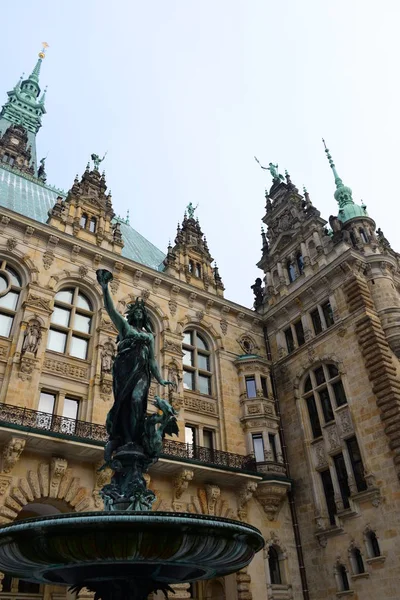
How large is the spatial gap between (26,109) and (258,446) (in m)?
62.6

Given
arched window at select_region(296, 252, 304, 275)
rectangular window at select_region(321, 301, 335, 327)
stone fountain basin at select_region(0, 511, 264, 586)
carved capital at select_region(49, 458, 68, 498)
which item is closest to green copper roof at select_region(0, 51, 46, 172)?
arched window at select_region(296, 252, 304, 275)

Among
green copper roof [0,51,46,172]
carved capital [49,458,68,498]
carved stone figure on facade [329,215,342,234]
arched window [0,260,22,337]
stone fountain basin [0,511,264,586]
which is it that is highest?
green copper roof [0,51,46,172]

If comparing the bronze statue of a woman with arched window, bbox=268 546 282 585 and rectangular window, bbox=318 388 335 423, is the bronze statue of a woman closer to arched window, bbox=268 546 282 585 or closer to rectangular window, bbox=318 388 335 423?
arched window, bbox=268 546 282 585

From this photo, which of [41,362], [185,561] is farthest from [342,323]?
[185,561]

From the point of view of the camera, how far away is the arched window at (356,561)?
17.2m

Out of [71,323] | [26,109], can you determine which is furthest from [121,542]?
[26,109]

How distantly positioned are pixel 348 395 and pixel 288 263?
32.5 feet

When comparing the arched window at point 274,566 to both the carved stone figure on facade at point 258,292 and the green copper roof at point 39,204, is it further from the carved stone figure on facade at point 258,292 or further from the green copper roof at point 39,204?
the green copper roof at point 39,204

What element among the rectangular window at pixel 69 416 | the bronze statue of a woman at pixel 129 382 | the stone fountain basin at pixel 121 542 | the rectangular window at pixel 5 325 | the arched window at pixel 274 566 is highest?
the rectangular window at pixel 5 325

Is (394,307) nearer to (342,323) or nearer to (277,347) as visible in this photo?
(342,323)

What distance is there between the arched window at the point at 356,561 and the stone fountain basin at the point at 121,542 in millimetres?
12806

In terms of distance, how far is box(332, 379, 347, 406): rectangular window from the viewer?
2048 centimetres

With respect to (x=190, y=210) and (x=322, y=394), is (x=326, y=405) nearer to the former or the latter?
(x=322, y=394)

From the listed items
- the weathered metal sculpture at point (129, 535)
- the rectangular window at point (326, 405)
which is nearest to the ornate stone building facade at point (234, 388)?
the rectangular window at point (326, 405)
